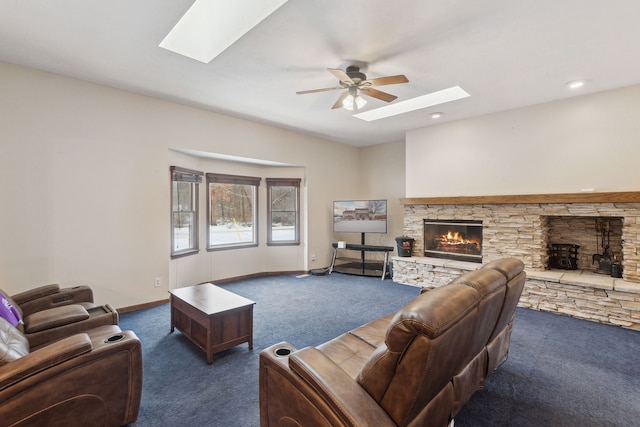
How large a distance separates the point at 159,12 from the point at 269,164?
360 cm

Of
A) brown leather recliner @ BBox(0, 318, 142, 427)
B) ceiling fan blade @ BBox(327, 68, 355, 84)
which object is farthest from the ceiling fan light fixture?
brown leather recliner @ BBox(0, 318, 142, 427)

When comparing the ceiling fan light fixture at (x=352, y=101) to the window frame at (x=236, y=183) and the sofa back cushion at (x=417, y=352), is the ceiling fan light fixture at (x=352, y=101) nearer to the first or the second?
the sofa back cushion at (x=417, y=352)

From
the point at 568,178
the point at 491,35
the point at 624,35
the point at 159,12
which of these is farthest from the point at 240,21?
the point at 568,178

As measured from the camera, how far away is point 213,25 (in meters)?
2.66

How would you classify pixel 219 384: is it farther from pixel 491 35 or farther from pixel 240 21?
pixel 491 35

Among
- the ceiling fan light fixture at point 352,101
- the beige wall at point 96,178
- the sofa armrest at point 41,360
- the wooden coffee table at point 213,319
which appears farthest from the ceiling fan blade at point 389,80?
the sofa armrest at point 41,360

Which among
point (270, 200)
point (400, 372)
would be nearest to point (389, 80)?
point (400, 372)

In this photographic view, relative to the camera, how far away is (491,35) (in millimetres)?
2545

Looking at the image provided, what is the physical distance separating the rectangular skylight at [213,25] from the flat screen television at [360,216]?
3.81 meters

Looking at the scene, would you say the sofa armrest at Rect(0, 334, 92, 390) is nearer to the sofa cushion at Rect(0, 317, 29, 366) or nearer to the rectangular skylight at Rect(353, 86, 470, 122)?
the sofa cushion at Rect(0, 317, 29, 366)

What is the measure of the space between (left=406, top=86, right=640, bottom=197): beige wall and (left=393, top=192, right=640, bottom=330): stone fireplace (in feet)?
0.81

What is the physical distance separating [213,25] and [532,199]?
448 centimetres

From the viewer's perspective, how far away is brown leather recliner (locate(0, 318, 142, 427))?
1399 mm

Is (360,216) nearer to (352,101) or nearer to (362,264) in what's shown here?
(362,264)
